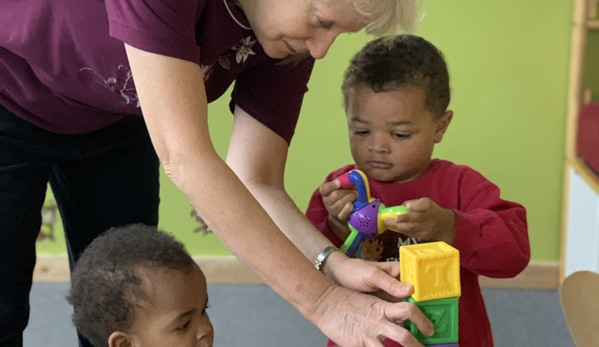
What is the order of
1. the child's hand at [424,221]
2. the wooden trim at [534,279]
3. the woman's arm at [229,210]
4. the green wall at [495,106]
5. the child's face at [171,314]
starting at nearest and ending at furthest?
1. the woman's arm at [229,210]
2. the child's hand at [424,221]
3. the child's face at [171,314]
4. the green wall at [495,106]
5. the wooden trim at [534,279]

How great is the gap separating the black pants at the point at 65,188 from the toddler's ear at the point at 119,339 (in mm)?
213

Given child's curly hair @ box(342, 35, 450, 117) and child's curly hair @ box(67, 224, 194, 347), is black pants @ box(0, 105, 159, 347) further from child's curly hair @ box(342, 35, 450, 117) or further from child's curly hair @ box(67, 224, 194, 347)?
child's curly hair @ box(342, 35, 450, 117)

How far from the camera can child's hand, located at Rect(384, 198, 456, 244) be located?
100 cm

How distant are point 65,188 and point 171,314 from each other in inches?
13.0

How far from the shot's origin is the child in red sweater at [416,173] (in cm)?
109

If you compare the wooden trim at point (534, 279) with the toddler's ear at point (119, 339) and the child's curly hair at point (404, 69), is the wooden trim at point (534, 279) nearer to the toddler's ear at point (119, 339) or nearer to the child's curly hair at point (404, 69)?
the child's curly hair at point (404, 69)

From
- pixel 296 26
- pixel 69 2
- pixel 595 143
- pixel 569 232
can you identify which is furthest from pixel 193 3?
pixel 569 232

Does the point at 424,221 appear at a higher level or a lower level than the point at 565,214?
higher

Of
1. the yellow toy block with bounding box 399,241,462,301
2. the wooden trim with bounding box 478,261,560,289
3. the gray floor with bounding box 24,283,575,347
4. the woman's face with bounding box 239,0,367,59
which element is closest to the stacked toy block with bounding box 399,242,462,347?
the yellow toy block with bounding box 399,241,462,301

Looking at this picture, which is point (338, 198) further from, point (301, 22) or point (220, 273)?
point (220, 273)

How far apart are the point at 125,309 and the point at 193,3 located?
1.71 feet

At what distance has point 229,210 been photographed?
32.6 inches

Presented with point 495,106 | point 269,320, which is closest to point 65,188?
point 269,320

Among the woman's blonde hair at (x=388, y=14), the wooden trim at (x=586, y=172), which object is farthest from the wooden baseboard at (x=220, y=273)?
the woman's blonde hair at (x=388, y=14)
